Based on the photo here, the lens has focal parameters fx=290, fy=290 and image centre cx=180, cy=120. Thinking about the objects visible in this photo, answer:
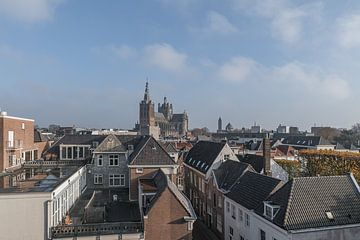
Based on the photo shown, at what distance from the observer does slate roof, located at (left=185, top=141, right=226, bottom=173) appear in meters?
39.5

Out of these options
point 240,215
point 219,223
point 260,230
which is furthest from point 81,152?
point 260,230

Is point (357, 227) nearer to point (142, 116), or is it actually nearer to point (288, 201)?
point (288, 201)

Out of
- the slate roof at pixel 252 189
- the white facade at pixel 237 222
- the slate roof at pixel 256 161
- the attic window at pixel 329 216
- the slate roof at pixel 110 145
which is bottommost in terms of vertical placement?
the white facade at pixel 237 222

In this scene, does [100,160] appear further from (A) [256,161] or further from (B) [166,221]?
(A) [256,161]

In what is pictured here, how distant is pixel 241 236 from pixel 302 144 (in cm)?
7208

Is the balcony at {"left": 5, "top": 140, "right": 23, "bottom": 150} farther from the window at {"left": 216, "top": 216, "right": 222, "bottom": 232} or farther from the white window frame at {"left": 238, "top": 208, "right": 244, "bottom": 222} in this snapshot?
the white window frame at {"left": 238, "top": 208, "right": 244, "bottom": 222}

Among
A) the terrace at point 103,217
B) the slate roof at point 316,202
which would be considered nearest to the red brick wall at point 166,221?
the terrace at point 103,217

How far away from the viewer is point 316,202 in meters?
21.2

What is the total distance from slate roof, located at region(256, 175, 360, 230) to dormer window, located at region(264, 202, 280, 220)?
28cm

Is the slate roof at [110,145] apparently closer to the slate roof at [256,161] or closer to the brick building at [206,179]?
the brick building at [206,179]

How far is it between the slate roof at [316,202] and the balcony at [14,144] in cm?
3491

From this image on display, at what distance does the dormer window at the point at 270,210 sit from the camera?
2083 centimetres

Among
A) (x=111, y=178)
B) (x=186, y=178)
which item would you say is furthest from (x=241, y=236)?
(x=186, y=178)

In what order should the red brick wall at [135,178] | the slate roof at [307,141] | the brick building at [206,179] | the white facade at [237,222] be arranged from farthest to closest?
the slate roof at [307,141], the brick building at [206,179], the red brick wall at [135,178], the white facade at [237,222]
